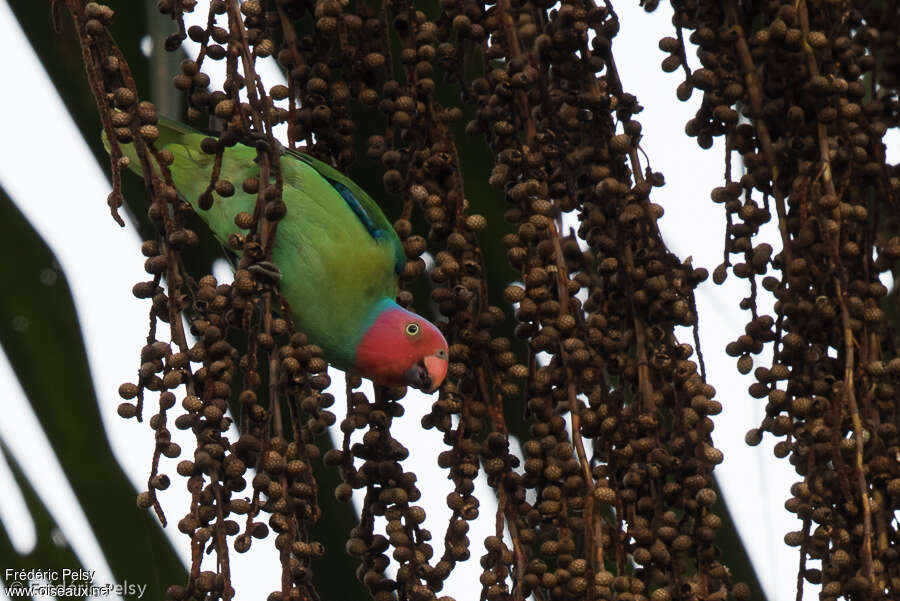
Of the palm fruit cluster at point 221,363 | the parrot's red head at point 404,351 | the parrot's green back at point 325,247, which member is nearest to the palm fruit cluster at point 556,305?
the palm fruit cluster at point 221,363

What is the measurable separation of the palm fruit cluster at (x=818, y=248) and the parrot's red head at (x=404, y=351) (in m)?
0.62

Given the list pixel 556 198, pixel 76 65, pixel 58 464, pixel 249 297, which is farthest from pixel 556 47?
pixel 58 464

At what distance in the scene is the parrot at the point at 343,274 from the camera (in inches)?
80.7

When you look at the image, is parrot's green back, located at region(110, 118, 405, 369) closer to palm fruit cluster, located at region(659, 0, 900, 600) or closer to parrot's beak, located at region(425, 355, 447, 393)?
parrot's beak, located at region(425, 355, 447, 393)

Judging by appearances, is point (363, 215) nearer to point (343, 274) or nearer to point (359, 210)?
point (359, 210)

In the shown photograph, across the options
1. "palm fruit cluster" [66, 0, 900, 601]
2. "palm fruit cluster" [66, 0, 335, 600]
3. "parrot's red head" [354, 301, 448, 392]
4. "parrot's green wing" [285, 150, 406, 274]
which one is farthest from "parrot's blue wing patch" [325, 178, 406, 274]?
"palm fruit cluster" [66, 0, 335, 600]

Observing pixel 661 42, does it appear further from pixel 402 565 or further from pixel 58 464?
pixel 58 464

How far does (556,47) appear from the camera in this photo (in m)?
1.57

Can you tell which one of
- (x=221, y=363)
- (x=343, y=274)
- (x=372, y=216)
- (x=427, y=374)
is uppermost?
(x=372, y=216)

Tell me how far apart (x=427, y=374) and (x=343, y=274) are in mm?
238

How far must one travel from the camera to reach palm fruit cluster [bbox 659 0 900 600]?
55.6 inches

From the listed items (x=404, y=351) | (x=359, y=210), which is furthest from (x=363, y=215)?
(x=404, y=351)

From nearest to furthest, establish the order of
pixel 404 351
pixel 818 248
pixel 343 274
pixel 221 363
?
pixel 221 363
pixel 818 248
pixel 404 351
pixel 343 274

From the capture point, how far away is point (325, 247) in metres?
2.11
